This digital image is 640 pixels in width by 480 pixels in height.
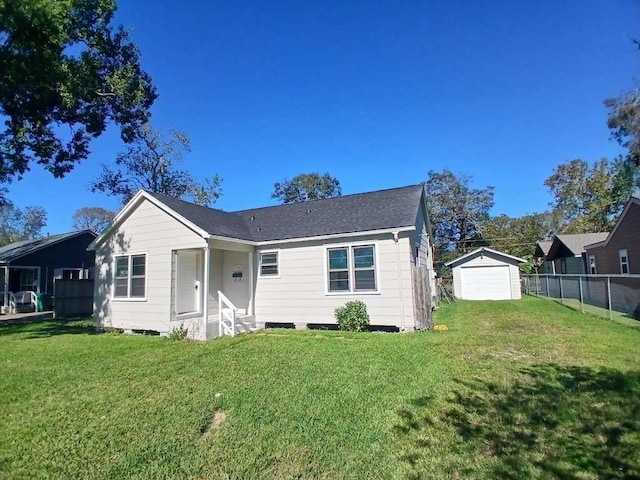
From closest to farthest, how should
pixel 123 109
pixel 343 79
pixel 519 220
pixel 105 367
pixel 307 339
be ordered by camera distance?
pixel 105 367, pixel 307 339, pixel 343 79, pixel 123 109, pixel 519 220

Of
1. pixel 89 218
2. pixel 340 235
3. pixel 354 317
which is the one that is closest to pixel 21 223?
pixel 89 218

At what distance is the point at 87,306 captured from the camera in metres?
18.3

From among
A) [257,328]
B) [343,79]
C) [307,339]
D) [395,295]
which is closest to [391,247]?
[395,295]

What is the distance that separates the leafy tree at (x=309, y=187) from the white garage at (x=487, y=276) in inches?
947

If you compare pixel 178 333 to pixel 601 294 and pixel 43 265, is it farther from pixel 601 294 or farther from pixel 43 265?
pixel 43 265

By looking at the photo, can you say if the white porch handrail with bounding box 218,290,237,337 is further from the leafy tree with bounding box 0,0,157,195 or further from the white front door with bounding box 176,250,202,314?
the leafy tree with bounding box 0,0,157,195

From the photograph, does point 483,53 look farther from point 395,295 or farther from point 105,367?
point 105,367

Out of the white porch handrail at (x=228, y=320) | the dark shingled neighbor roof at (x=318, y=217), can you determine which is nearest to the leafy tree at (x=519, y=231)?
the dark shingled neighbor roof at (x=318, y=217)

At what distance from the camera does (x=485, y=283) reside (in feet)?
78.2

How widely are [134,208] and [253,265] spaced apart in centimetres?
457

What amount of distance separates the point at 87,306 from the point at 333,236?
1412 centimetres

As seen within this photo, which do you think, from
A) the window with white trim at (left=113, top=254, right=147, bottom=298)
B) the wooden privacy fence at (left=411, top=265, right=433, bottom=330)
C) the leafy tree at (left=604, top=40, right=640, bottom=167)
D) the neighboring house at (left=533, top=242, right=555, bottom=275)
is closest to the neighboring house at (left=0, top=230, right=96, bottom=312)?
the window with white trim at (left=113, top=254, right=147, bottom=298)

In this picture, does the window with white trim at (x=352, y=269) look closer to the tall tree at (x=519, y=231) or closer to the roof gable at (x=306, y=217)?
the roof gable at (x=306, y=217)

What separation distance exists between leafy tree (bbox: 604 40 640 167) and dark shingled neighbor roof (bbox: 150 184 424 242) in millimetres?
13148
